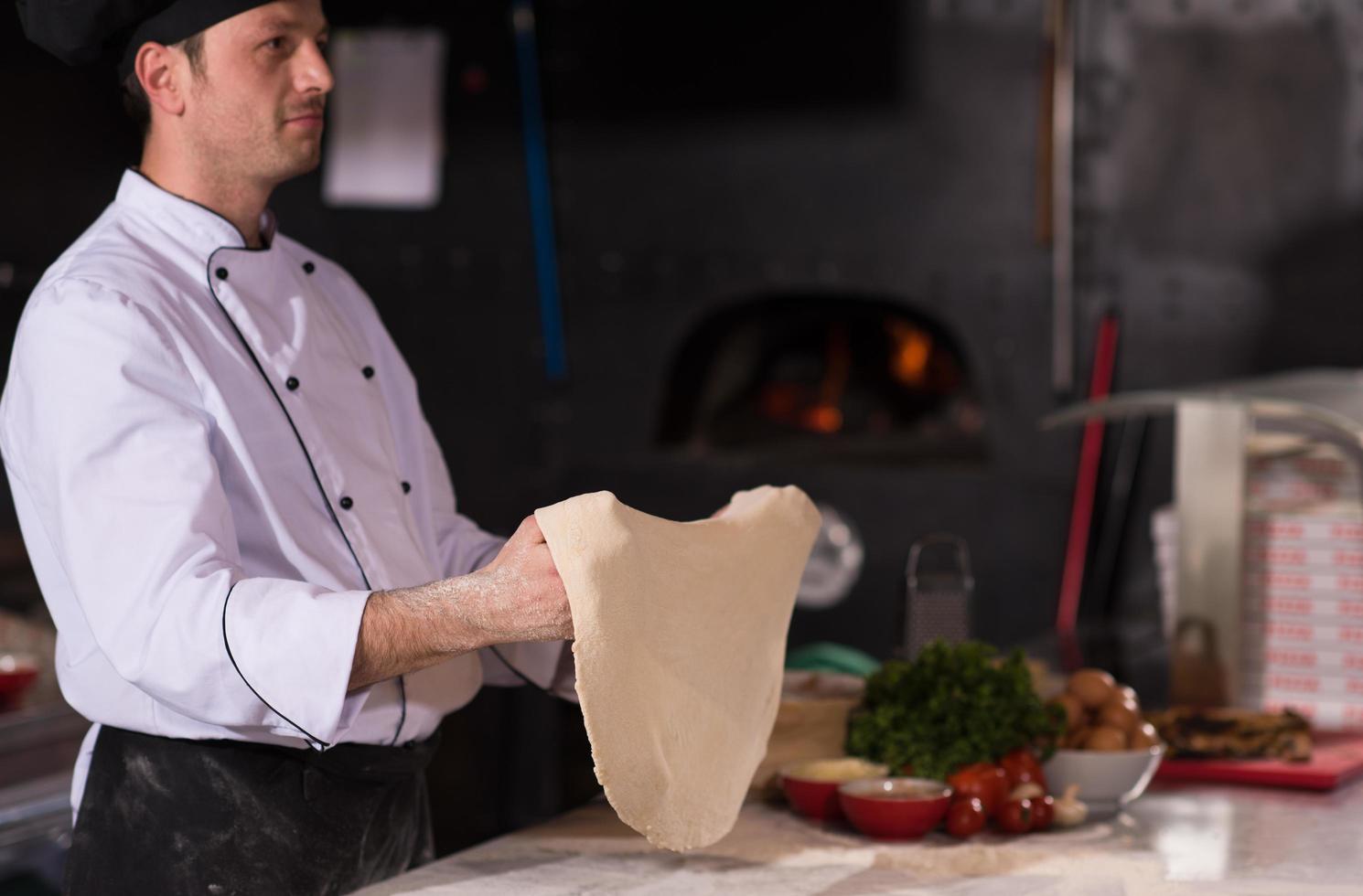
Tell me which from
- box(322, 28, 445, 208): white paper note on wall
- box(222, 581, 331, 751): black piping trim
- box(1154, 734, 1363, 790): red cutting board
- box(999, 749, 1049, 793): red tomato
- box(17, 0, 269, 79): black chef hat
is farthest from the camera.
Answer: box(322, 28, 445, 208): white paper note on wall

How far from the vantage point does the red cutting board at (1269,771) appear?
7.16 feet

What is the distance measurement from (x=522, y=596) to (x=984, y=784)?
2.31ft

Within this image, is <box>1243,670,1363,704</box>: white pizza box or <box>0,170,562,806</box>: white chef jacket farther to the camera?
<box>1243,670,1363,704</box>: white pizza box

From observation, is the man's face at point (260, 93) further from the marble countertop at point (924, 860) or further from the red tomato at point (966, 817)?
the red tomato at point (966, 817)

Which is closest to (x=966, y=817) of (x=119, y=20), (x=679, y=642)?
(x=679, y=642)

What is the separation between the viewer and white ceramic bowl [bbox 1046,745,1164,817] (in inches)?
77.9

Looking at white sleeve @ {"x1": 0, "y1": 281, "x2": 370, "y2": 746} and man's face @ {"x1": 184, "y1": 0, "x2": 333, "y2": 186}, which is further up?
man's face @ {"x1": 184, "y1": 0, "x2": 333, "y2": 186}

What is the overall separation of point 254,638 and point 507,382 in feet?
10.5

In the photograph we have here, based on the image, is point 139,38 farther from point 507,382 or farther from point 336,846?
point 507,382

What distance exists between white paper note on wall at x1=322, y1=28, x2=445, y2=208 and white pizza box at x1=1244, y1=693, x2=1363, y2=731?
8.85 ft

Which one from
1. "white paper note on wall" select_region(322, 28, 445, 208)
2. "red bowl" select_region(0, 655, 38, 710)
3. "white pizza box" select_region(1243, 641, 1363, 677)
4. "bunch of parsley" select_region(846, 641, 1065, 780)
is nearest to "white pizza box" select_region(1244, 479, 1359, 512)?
"white pizza box" select_region(1243, 641, 1363, 677)

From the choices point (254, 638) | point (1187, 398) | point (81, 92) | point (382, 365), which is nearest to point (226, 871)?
point (254, 638)

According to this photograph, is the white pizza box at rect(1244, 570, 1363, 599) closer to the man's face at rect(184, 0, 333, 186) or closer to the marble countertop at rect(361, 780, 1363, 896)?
the marble countertop at rect(361, 780, 1363, 896)

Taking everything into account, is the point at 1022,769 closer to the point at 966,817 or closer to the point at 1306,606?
the point at 966,817
